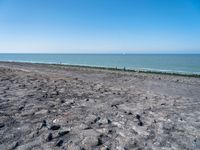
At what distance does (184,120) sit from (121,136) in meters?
1.89

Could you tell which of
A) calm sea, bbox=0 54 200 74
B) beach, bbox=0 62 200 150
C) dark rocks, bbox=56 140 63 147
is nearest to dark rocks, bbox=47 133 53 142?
beach, bbox=0 62 200 150

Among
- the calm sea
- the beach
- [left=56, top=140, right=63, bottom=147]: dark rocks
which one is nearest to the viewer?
[left=56, top=140, right=63, bottom=147]: dark rocks

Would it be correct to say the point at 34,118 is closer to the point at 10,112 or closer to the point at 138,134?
the point at 10,112

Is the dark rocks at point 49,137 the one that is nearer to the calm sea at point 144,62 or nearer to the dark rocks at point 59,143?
the dark rocks at point 59,143

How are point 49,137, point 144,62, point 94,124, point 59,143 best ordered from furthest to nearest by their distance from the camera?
point 144,62 → point 94,124 → point 49,137 → point 59,143

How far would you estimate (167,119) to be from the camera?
4.79 metres

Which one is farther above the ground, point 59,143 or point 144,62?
point 59,143

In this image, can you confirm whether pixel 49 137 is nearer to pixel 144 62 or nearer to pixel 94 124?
pixel 94 124

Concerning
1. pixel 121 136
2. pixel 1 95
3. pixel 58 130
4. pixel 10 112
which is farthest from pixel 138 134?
pixel 1 95

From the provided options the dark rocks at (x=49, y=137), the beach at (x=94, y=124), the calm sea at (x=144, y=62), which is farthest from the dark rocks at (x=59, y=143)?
the calm sea at (x=144, y=62)

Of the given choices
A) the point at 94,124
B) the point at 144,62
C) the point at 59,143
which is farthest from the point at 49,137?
the point at 144,62

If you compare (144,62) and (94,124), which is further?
(144,62)

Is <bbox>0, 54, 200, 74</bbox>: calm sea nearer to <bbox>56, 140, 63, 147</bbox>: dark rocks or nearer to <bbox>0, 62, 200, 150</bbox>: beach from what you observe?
<bbox>0, 62, 200, 150</bbox>: beach

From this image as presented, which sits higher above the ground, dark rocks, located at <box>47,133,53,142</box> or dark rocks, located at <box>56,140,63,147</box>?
dark rocks, located at <box>47,133,53,142</box>
